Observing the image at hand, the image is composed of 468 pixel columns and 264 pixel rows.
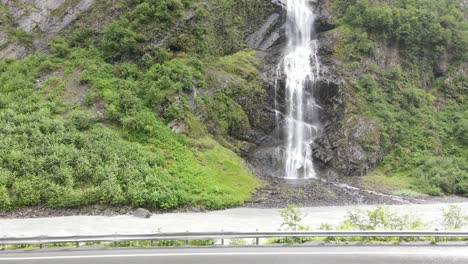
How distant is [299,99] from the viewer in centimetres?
3853

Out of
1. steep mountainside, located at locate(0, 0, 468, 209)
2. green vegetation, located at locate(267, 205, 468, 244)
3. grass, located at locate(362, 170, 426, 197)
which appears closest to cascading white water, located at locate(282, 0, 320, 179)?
steep mountainside, located at locate(0, 0, 468, 209)

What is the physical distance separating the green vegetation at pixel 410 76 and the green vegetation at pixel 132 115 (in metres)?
12.7

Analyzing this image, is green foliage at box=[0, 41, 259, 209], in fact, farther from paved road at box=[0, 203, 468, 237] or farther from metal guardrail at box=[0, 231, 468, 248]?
metal guardrail at box=[0, 231, 468, 248]

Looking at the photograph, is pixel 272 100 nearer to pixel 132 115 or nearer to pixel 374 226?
pixel 132 115

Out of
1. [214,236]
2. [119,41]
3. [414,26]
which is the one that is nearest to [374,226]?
[214,236]

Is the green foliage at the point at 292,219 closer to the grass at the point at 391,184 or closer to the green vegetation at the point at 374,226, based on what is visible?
the green vegetation at the point at 374,226

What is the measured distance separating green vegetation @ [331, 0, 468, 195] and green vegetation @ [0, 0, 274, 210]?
12.7 metres

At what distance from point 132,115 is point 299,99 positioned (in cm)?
1751

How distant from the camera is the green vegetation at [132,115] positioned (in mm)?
23594

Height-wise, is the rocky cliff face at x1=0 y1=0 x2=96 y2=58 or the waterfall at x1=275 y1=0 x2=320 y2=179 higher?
the rocky cliff face at x1=0 y1=0 x2=96 y2=58

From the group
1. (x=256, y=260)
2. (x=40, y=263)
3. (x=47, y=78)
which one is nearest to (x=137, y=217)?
(x=40, y=263)

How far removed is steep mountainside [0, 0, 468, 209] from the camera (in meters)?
25.0

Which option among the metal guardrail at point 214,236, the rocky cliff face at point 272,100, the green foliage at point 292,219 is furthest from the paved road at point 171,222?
the rocky cliff face at point 272,100

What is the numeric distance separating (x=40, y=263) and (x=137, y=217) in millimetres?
11692
